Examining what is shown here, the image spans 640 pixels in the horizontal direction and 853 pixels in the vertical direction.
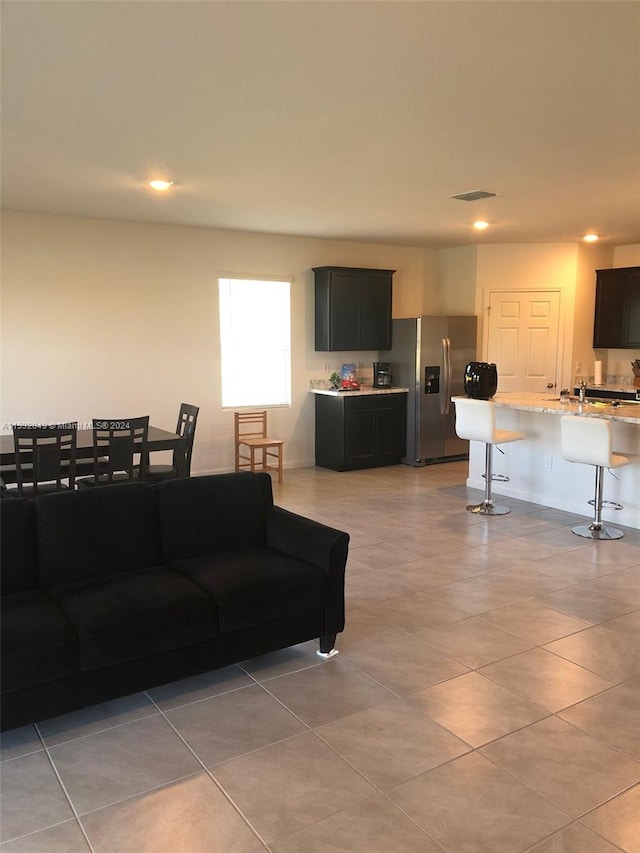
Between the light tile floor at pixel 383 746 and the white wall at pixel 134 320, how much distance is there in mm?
3819

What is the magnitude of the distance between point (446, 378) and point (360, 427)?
1255 mm

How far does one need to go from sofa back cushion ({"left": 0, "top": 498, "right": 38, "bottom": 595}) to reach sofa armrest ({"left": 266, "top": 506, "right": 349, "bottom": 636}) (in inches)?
47.6

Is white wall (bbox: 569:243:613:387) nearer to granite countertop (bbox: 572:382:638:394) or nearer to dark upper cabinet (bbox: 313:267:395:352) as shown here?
granite countertop (bbox: 572:382:638:394)

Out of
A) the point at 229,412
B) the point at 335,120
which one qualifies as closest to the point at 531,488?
the point at 229,412

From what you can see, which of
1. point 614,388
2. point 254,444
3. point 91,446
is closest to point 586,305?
point 614,388

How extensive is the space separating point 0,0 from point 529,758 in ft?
11.0

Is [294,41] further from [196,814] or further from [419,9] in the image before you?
[196,814]

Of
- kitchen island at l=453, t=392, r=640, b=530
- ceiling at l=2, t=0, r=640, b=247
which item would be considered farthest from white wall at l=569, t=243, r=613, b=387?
ceiling at l=2, t=0, r=640, b=247

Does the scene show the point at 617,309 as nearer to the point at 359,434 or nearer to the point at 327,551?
the point at 359,434

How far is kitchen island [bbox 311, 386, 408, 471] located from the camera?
7.89 metres

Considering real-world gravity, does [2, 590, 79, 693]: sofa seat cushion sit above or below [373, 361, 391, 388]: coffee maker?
below

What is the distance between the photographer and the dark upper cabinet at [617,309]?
8.26 metres

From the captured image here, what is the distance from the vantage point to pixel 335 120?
357cm

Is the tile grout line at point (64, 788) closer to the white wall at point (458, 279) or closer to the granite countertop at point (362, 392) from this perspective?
the granite countertop at point (362, 392)
